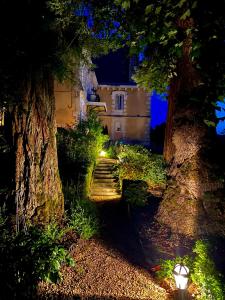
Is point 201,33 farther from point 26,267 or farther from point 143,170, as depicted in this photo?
point 143,170

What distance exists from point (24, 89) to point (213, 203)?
5044 mm

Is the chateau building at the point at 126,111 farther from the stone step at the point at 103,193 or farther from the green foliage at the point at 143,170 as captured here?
the stone step at the point at 103,193

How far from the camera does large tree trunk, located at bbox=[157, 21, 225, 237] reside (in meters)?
6.06

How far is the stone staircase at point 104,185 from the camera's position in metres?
10.6

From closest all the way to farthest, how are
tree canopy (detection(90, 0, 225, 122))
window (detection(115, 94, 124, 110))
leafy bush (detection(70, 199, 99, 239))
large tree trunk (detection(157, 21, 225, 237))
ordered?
tree canopy (detection(90, 0, 225, 122)) → leafy bush (detection(70, 199, 99, 239)) → large tree trunk (detection(157, 21, 225, 237)) → window (detection(115, 94, 124, 110))

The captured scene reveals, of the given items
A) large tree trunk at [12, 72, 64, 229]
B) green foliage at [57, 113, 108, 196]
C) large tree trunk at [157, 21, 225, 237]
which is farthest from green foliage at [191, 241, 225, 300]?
green foliage at [57, 113, 108, 196]

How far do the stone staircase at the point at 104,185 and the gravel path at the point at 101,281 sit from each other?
4712 mm

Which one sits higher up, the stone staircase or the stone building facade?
the stone building facade

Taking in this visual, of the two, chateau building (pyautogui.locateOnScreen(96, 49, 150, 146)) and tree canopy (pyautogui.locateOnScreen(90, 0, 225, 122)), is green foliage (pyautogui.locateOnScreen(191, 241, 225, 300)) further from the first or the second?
chateau building (pyautogui.locateOnScreen(96, 49, 150, 146))

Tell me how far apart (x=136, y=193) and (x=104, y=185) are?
3.44 metres

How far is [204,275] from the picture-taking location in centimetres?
378

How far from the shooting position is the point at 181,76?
6.95 m

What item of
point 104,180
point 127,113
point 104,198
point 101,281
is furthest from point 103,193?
point 127,113

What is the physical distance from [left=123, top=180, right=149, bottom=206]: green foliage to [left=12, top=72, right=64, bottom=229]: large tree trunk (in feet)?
11.6
